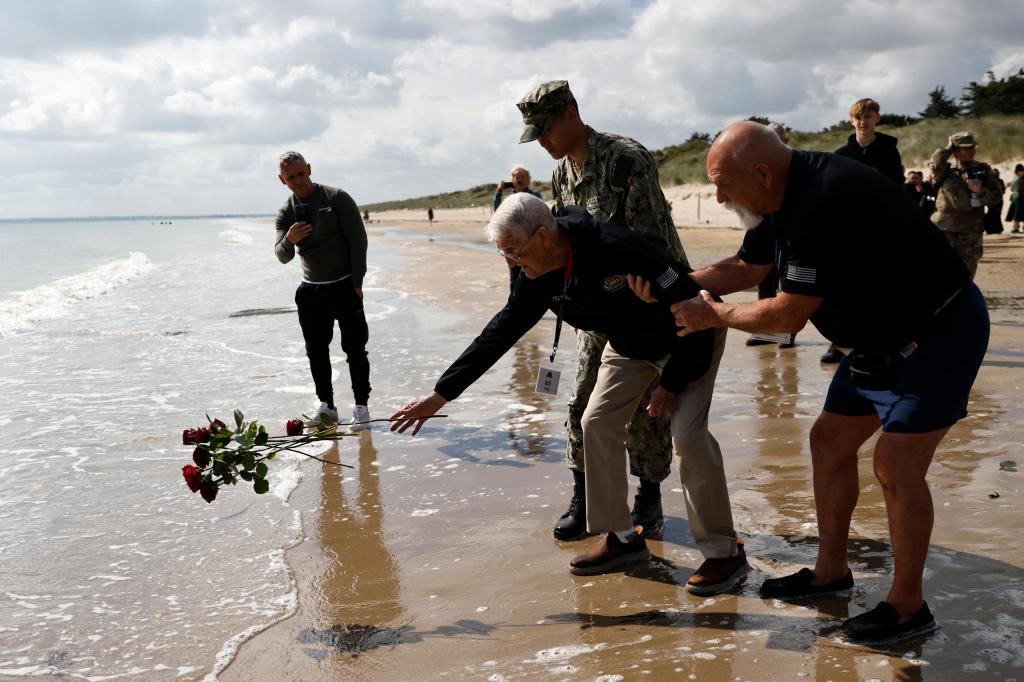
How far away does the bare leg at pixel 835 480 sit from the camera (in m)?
3.43

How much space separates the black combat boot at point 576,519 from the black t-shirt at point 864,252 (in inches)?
74.4

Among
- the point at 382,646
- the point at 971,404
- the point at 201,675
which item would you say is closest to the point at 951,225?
the point at 971,404

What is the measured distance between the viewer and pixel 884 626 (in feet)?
10.3

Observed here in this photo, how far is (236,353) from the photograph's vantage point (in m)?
10.9

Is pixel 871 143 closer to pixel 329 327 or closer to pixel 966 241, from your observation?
pixel 966 241

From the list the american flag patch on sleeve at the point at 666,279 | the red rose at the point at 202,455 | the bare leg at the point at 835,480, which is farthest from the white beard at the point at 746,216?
the red rose at the point at 202,455

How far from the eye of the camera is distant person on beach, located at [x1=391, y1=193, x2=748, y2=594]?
3.57m

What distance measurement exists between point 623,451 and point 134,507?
3.27 meters

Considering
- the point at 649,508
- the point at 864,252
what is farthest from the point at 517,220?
the point at 649,508

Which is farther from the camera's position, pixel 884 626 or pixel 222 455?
pixel 222 455

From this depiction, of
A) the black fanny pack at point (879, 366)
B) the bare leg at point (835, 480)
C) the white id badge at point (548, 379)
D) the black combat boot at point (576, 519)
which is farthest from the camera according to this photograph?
the black combat boot at point (576, 519)

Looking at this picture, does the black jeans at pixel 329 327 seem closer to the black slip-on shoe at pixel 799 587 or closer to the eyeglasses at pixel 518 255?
the eyeglasses at pixel 518 255

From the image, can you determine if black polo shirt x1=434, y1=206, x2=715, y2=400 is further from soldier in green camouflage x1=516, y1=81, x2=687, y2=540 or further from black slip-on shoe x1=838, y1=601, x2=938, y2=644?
black slip-on shoe x1=838, y1=601, x2=938, y2=644

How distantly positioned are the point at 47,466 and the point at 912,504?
580 centimetres
